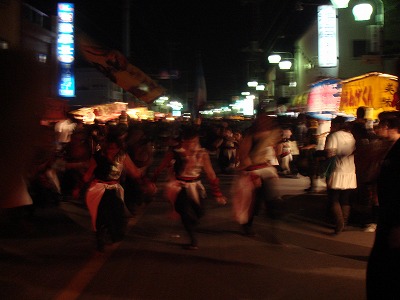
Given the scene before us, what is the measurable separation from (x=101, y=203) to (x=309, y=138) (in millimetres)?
7921

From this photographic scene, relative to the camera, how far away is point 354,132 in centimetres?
954

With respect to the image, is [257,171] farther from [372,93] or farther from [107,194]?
[372,93]

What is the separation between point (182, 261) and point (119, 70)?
11686 millimetres

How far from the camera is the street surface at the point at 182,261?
6.21 m

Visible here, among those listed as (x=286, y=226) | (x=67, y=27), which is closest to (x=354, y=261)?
(x=286, y=226)

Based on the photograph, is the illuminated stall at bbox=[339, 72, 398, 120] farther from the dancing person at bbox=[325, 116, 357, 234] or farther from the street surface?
the street surface

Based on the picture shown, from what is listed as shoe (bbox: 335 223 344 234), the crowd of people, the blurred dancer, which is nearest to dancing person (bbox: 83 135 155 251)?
the crowd of people

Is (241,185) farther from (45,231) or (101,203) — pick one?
(45,231)

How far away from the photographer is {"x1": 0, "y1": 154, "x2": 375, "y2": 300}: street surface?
621 cm

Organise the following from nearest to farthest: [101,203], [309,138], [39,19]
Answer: [101,203], [309,138], [39,19]

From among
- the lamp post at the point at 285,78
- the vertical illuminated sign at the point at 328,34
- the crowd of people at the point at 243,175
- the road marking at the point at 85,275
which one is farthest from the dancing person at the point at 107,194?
the lamp post at the point at 285,78

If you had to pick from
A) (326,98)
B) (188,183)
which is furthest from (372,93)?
(188,183)

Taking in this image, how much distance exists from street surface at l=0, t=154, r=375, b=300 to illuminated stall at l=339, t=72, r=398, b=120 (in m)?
2.66

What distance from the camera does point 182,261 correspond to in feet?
24.7
